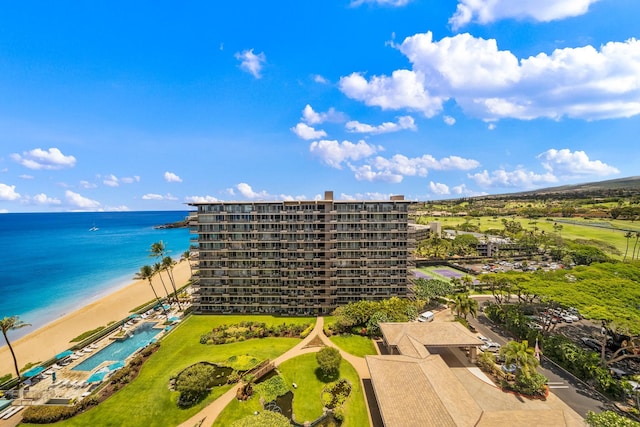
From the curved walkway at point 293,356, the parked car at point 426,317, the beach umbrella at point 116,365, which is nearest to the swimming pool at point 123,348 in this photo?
the beach umbrella at point 116,365

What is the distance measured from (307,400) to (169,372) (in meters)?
24.0

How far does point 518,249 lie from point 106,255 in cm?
22047

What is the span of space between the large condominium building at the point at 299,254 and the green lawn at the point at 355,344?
11.9m

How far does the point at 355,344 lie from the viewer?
5225 centimetres

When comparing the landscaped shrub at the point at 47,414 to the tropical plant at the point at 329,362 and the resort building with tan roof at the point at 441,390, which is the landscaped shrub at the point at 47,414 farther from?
the resort building with tan roof at the point at 441,390

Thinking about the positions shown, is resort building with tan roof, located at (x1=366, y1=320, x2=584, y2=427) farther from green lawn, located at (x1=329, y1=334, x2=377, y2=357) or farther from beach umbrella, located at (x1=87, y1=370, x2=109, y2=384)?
beach umbrella, located at (x1=87, y1=370, x2=109, y2=384)

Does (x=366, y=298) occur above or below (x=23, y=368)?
above

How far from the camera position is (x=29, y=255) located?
494 ft

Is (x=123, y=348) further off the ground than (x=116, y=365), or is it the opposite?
(x=116, y=365)

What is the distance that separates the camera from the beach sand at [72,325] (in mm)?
56250

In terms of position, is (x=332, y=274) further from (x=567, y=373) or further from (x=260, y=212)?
(x=567, y=373)

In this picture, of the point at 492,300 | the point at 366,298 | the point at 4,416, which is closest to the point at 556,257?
the point at 492,300

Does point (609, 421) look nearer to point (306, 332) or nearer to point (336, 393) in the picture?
point (336, 393)

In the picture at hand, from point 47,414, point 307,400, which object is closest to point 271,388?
point 307,400
